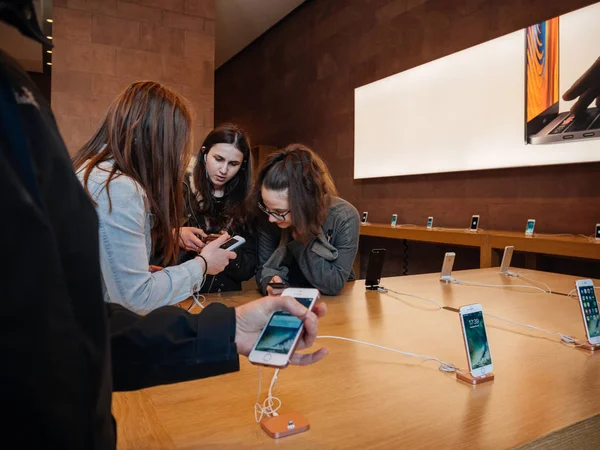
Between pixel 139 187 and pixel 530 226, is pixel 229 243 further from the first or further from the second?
pixel 530 226

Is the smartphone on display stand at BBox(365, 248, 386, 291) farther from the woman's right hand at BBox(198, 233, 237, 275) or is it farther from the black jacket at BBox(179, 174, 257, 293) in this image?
the woman's right hand at BBox(198, 233, 237, 275)

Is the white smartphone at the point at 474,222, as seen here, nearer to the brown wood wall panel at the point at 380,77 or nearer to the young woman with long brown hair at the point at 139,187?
the brown wood wall panel at the point at 380,77

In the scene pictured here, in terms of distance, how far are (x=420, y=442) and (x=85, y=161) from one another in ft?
3.05

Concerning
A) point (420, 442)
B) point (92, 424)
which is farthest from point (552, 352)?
point (92, 424)

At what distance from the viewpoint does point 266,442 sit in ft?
2.24

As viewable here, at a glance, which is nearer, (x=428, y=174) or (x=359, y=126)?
(x=428, y=174)

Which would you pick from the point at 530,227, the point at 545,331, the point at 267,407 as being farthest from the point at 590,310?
the point at 530,227

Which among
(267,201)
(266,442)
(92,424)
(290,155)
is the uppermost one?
(290,155)

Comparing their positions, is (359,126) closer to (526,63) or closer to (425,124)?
(425,124)

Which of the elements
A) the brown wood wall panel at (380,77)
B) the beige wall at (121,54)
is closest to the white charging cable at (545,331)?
the brown wood wall panel at (380,77)

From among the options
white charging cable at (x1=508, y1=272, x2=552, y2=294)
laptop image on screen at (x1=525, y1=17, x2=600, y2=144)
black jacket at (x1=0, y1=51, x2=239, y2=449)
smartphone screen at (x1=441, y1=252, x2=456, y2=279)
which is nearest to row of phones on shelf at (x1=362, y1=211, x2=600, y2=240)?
laptop image on screen at (x1=525, y1=17, x2=600, y2=144)

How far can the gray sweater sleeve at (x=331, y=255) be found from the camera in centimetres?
172

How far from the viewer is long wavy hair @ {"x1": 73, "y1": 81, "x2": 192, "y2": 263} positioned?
1078 millimetres

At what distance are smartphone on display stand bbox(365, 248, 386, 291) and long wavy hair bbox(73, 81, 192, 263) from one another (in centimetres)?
89
